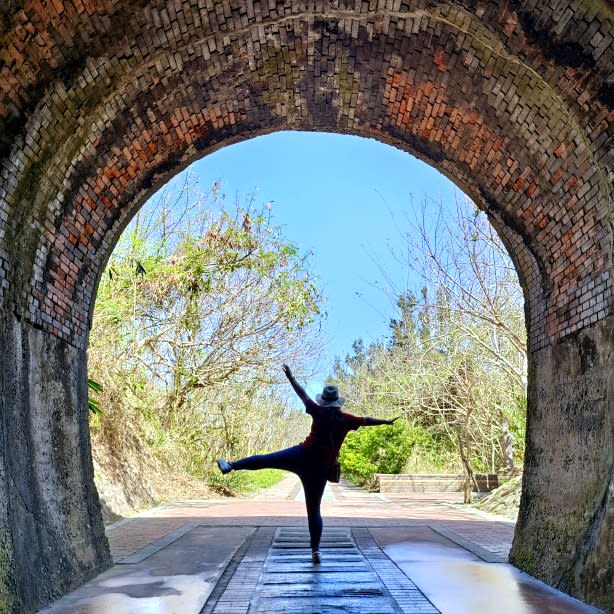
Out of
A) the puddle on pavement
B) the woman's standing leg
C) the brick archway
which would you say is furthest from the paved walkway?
the brick archway

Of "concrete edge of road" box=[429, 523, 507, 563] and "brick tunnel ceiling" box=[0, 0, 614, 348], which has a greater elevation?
"brick tunnel ceiling" box=[0, 0, 614, 348]

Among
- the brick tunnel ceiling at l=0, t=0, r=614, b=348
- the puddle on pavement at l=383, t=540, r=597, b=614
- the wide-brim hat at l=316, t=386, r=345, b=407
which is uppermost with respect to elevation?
the brick tunnel ceiling at l=0, t=0, r=614, b=348

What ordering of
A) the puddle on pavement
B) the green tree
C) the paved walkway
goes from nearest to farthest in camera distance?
the puddle on pavement → the paved walkway → the green tree

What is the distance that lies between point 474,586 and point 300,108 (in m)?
5.16

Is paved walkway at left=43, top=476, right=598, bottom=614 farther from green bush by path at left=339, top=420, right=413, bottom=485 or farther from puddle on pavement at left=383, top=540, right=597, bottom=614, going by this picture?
green bush by path at left=339, top=420, right=413, bottom=485

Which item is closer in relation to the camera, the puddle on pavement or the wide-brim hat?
the puddle on pavement

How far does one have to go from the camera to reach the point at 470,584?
19.6ft

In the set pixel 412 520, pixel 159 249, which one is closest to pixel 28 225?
pixel 412 520

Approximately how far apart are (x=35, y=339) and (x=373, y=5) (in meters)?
3.98

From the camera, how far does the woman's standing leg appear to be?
6.84 m

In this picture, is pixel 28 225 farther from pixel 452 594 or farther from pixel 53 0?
pixel 452 594

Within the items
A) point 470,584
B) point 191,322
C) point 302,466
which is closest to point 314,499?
point 302,466

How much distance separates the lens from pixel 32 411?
5871 mm

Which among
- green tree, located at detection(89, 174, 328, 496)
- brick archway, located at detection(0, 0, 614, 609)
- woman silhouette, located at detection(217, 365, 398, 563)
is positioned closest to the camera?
brick archway, located at detection(0, 0, 614, 609)
